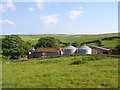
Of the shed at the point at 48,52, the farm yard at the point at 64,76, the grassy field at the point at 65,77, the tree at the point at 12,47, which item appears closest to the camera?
the grassy field at the point at 65,77

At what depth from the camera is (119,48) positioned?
2515 inches

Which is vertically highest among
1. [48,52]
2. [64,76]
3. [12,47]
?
[64,76]

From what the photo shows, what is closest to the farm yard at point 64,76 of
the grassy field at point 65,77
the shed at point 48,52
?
the grassy field at point 65,77

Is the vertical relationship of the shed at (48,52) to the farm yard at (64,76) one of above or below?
below

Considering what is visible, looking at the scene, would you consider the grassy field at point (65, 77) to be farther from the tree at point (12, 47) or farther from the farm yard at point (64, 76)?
the tree at point (12, 47)

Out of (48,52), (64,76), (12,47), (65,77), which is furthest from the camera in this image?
(48,52)

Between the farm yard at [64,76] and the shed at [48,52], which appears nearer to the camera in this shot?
the farm yard at [64,76]

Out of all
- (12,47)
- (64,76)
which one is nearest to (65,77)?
(64,76)

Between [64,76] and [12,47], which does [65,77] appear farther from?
[12,47]

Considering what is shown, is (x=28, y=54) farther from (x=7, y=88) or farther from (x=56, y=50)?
(x=7, y=88)

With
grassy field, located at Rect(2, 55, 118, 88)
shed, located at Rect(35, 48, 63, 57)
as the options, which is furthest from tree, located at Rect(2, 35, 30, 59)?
grassy field, located at Rect(2, 55, 118, 88)

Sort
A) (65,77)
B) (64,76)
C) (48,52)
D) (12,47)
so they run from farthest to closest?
(48,52)
(12,47)
(64,76)
(65,77)

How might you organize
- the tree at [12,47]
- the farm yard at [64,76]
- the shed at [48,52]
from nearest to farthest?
the farm yard at [64,76], the tree at [12,47], the shed at [48,52]

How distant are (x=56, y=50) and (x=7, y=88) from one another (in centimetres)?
6038
